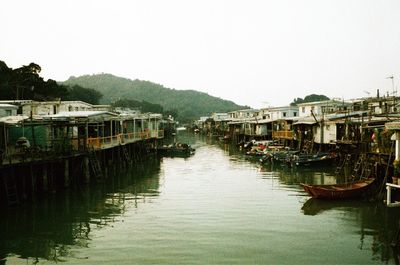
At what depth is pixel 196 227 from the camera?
19797mm

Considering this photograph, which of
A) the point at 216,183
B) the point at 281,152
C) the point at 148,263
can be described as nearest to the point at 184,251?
the point at 148,263

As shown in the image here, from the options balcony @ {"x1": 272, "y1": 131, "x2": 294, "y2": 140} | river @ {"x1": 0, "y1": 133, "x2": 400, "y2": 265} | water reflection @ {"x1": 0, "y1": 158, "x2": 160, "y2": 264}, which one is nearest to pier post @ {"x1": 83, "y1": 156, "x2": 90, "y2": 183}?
water reflection @ {"x1": 0, "y1": 158, "x2": 160, "y2": 264}

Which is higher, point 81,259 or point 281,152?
point 281,152

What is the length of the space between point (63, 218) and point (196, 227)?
7612 millimetres

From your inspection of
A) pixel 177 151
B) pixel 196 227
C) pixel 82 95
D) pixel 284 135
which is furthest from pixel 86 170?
pixel 82 95

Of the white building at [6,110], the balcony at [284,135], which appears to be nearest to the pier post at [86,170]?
the white building at [6,110]

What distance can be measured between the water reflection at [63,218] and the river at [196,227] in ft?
0.15

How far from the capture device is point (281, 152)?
4356 centimetres

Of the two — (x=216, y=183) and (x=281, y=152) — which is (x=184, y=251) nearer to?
(x=216, y=183)

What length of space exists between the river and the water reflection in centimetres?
5

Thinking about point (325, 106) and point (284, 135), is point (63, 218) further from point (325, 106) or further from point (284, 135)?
point (325, 106)

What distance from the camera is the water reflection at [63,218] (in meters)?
17.3

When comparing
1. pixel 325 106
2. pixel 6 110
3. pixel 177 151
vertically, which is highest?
pixel 325 106

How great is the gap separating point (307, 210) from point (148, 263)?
1102 centimetres
